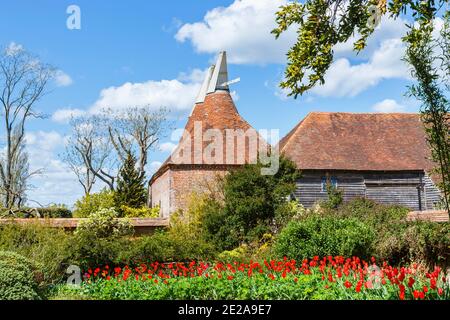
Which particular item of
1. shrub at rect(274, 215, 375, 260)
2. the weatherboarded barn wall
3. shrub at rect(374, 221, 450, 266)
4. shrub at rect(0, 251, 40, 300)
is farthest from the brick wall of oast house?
shrub at rect(0, 251, 40, 300)

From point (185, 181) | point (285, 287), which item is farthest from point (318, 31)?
A: point (185, 181)

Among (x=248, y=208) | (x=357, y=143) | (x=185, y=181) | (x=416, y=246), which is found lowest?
(x=416, y=246)

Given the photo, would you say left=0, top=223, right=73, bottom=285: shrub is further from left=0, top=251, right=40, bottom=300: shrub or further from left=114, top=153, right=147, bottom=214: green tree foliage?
left=114, top=153, right=147, bottom=214: green tree foliage

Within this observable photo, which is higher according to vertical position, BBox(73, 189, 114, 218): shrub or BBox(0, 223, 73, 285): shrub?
BBox(73, 189, 114, 218): shrub

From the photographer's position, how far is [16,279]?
31.3 ft

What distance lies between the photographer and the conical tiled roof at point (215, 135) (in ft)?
88.7

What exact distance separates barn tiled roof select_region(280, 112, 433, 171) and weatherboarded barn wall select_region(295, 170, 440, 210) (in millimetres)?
592

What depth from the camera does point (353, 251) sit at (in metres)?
13.3

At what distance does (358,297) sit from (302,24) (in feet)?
14.0

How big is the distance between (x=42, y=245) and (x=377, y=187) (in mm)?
22287

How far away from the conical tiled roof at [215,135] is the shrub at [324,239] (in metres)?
13.0

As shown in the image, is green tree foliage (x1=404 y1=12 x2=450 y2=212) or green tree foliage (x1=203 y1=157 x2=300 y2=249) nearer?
green tree foliage (x1=404 y1=12 x2=450 y2=212)

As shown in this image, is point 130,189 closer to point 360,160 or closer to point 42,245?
point 360,160

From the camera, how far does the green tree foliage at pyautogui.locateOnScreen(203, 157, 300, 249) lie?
18.6 metres
